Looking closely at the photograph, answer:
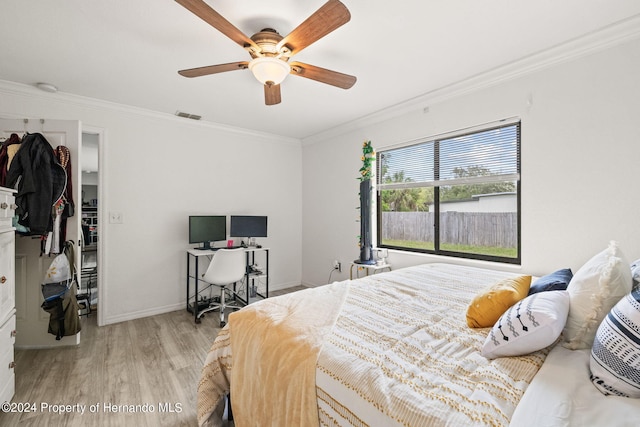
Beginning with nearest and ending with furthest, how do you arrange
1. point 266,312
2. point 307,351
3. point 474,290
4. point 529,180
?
point 307,351
point 266,312
point 474,290
point 529,180

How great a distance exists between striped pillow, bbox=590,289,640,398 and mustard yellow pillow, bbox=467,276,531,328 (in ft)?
1.39

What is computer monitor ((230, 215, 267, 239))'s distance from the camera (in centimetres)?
397

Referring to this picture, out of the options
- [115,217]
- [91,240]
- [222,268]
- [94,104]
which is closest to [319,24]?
[222,268]

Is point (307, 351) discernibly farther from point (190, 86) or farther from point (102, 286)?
point (102, 286)

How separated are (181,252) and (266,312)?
267 cm

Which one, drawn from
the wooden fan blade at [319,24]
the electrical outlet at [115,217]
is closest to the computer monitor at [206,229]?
the electrical outlet at [115,217]

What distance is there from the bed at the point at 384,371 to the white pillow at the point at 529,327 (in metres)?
0.03

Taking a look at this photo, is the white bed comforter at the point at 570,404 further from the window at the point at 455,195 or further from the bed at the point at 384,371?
the window at the point at 455,195

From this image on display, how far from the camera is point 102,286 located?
3.19 m

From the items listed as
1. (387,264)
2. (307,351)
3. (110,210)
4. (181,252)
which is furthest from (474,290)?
(110,210)

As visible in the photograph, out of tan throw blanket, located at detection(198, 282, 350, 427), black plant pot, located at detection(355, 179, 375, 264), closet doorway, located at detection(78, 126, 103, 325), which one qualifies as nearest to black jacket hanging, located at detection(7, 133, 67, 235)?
closet doorway, located at detection(78, 126, 103, 325)

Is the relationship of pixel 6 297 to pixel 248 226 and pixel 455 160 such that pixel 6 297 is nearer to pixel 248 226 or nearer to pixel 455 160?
pixel 248 226

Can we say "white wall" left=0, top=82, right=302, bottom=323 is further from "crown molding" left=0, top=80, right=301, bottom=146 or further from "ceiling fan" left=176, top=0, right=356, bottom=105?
"ceiling fan" left=176, top=0, right=356, bottom=105

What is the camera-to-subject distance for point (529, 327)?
1.01 meters
